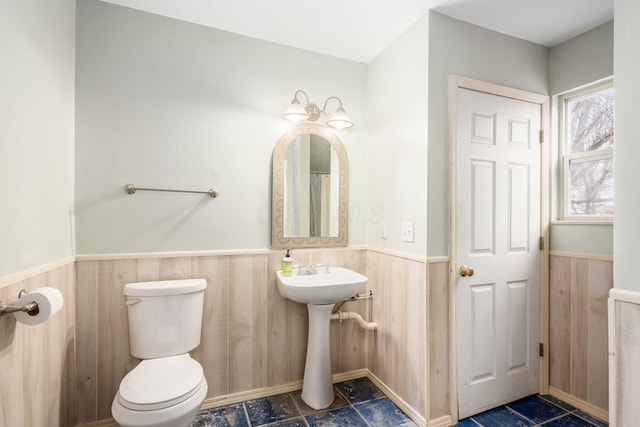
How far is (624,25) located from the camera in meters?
1.32

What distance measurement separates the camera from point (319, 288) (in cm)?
183

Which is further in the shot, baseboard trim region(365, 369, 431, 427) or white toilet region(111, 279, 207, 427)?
baseboard trim region(365, 369, 431, 427)

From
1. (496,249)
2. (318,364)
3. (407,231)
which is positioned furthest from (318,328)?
(496,249)

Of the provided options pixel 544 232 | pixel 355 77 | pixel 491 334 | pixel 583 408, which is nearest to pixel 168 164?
pixel 355 77

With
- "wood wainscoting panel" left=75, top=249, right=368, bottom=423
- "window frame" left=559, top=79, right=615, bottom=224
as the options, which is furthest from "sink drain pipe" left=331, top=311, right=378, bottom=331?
"window frame" left=559, top=79, right=615, bottom=224

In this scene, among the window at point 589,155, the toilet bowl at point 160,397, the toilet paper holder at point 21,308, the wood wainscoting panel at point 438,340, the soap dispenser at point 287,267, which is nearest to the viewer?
the toilet paper holder at point 21,308

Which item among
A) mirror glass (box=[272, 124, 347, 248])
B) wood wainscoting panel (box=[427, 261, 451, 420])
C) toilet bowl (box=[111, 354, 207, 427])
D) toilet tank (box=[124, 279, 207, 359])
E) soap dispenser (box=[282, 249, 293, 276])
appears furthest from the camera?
mirror glass (box=[272, 124, 347, 248])

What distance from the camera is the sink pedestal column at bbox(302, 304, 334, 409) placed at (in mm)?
A: 2018

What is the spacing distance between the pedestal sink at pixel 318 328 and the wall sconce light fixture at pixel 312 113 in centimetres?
105

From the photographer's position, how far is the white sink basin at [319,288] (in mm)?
1840

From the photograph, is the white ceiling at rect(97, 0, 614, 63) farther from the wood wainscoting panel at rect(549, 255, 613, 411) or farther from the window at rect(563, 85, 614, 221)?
the wood wainscoting panel at rect(549, 255, 613, 411)

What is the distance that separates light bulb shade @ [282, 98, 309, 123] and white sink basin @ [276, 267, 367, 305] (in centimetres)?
105

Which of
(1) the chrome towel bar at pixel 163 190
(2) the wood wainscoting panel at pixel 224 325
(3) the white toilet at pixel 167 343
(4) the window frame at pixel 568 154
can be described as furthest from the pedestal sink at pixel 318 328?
(4) the window frame at pixel 568 154

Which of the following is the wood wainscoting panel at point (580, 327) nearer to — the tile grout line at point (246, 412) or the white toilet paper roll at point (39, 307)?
the tile grout line at point (246, 412)
